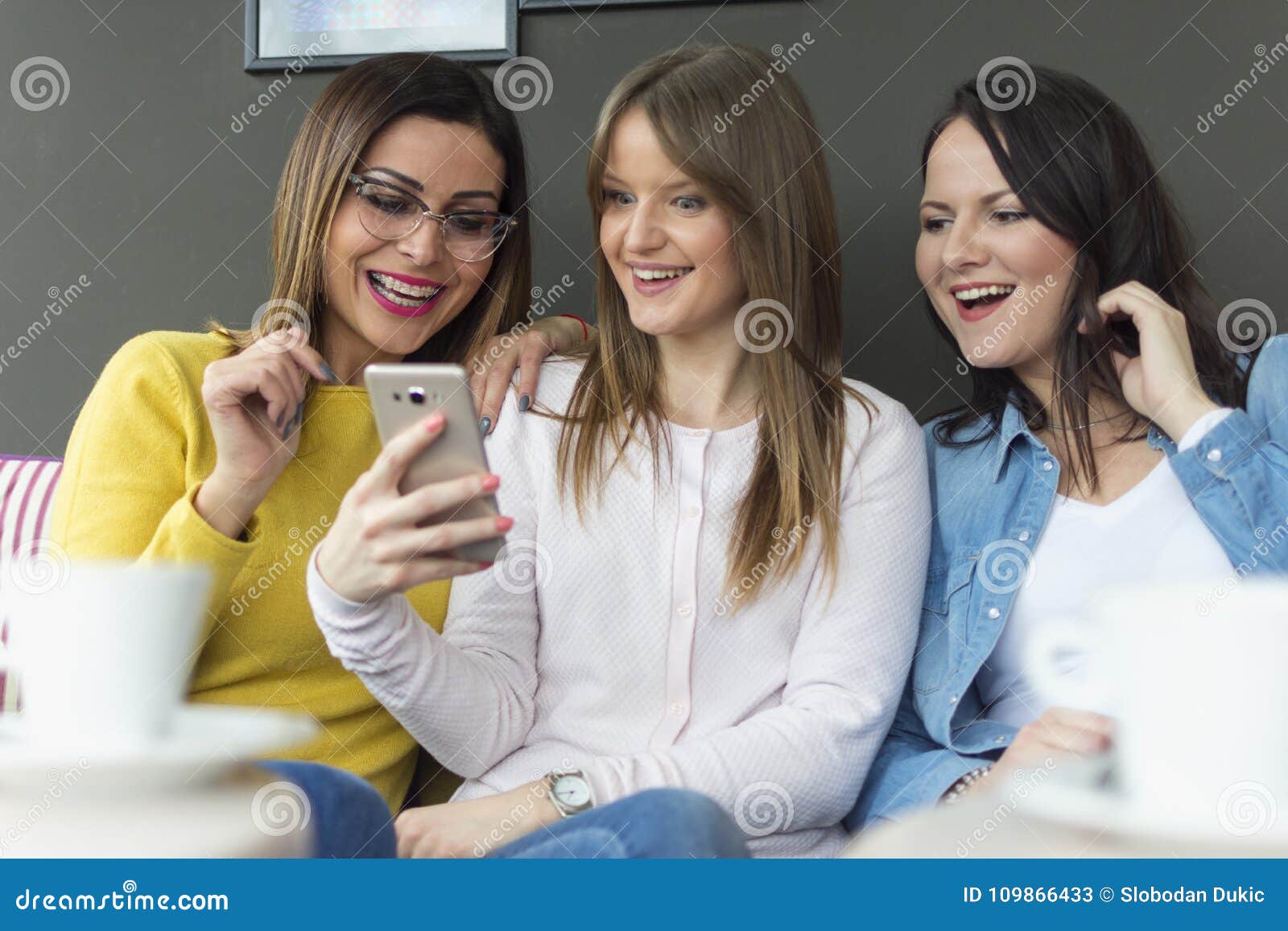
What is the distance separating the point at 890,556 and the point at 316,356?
705 millimetres

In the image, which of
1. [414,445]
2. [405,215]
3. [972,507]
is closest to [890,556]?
[972,507]

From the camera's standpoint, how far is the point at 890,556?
1.35 metres

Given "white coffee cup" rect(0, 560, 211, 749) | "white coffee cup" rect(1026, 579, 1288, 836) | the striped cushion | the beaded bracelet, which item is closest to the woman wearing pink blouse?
the beaded bracelet

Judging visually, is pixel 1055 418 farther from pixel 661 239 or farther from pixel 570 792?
pixel 570 792

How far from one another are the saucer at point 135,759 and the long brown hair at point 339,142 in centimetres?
80

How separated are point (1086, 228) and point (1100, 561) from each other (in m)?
0.43

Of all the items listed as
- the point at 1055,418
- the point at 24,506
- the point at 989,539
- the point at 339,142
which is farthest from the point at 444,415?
the point at 24,506

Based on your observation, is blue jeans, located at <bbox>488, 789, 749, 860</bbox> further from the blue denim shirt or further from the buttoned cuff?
the buttoned cuff

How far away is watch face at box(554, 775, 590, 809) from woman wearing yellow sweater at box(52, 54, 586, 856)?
14.1 inches

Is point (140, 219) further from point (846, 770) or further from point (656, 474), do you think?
point (846, 770)

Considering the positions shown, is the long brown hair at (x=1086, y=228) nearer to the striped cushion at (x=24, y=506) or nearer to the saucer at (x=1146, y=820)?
the saucer at (x=1146, y=820)

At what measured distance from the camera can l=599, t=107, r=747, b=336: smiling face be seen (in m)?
1.38

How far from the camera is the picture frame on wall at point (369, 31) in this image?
6.31 feet

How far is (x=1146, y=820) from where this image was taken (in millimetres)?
737
